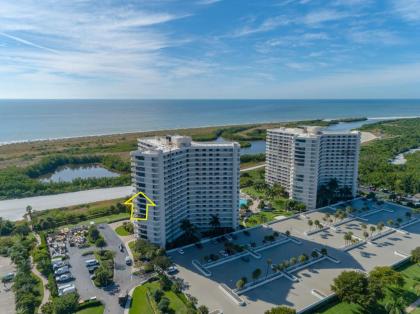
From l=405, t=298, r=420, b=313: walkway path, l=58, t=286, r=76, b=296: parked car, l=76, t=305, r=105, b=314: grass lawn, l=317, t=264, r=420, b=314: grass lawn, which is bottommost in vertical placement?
l=405, t=298, r=420, b=313: walkway path

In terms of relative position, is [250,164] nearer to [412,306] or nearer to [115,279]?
[115,279]

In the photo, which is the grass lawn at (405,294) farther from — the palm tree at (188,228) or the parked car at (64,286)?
the parked car at (64,286)

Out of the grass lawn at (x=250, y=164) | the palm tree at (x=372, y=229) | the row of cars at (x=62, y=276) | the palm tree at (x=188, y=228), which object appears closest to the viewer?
the row of cars at (x=62, y=276)

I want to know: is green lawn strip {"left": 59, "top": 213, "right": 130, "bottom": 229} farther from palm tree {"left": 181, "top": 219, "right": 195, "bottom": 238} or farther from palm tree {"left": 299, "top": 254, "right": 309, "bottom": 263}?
palm tree {"left": 299, "top": 254, "right": 309, "bottom": 263}

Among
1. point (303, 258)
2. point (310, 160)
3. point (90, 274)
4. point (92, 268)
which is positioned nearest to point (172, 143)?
point (92, 268)

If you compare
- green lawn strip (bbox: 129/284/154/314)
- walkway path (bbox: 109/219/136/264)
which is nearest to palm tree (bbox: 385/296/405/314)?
green lawn strip (bbox: 129/284/154/314)

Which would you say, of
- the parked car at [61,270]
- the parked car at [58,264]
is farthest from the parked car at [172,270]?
the parked car at [58,264]
